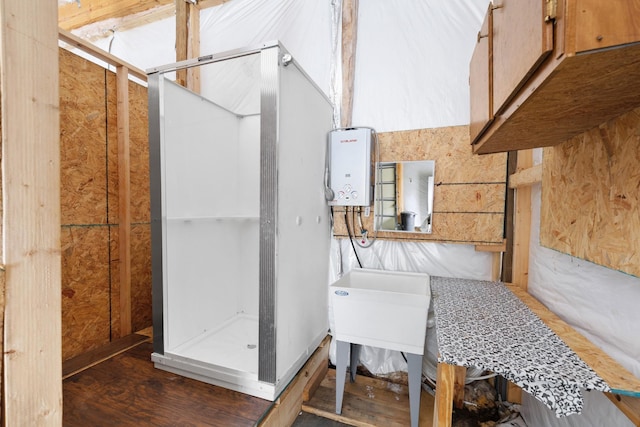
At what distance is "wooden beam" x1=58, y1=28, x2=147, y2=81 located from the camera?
64.8 inches

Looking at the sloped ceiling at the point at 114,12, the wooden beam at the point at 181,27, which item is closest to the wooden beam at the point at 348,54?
the wooden beam at the point at 181,27

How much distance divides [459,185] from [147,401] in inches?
86.8

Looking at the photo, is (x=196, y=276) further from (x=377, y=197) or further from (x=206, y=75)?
(x=206, y=75)

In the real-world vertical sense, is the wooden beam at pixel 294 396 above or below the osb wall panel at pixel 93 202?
below

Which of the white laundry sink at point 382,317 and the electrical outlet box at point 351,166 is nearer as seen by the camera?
the white laundry sink at point 382,317

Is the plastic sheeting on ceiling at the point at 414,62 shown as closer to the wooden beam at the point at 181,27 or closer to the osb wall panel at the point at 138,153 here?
the wooden beam at the point at 181,27

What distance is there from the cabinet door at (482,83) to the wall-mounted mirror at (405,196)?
644mm

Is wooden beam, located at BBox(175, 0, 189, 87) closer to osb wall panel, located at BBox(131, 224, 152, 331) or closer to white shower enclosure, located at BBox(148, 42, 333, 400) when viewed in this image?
Answer: white shower enclosure, located at BBox(148, 42, 333, 400)

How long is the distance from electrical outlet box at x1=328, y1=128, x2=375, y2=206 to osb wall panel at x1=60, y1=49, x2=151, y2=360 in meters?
1.57

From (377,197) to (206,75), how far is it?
187 centimetres

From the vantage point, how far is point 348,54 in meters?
2.10

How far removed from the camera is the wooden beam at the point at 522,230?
1756mm

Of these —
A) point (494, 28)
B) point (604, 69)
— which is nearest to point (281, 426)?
point (604, 69)

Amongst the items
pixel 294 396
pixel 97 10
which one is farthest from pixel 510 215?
pixel 97 10
